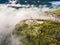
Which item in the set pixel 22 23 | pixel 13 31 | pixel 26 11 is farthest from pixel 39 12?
pixel 13 31

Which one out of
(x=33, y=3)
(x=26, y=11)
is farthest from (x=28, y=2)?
(x=26, y=11)

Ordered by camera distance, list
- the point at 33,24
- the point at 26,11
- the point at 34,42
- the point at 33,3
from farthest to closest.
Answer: the point at 33,3, the point at 26,11, the point at 33,24, the point at 34,42

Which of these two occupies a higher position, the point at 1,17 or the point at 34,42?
the point at 1,17

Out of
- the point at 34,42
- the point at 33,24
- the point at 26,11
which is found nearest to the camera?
the point at 34,42

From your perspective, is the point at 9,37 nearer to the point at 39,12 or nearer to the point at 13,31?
the point at 13,31

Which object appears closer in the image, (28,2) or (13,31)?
(13,31)

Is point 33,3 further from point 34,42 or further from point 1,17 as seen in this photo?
point 34,42
